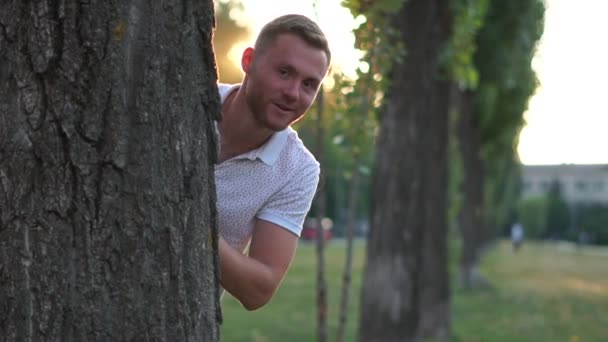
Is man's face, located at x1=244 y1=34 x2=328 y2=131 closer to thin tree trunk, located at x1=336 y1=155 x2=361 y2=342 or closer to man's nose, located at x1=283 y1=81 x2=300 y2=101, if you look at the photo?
man's nose, located at x1=283 y1=81 x2=300 y2=101

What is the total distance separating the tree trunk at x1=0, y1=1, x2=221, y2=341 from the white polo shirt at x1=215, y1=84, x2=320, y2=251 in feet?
1.63

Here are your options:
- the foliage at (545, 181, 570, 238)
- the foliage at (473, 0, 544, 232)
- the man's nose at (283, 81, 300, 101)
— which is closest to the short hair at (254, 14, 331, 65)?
the man's nose at (283, 81, 300, 101)

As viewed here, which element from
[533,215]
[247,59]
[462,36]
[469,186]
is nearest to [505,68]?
[469,186]


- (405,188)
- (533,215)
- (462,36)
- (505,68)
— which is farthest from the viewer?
(533,215)

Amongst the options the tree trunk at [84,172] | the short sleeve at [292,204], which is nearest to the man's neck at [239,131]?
the short sleeve at [292,204]

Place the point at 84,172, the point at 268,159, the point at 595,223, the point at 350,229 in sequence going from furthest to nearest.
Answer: the point at 595,223 < the point at 350,229 < the point at 268,159 < the point at 84,172

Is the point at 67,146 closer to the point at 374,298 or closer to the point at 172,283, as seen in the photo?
the point at 172,283

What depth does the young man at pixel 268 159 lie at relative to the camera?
11.0 ft

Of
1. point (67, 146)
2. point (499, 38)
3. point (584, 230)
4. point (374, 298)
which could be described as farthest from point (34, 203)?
point (584, 230)

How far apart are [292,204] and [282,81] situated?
0.34 m

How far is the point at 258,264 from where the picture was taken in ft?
10.9

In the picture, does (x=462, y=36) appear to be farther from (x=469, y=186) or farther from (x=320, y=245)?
(x=469, y=186)

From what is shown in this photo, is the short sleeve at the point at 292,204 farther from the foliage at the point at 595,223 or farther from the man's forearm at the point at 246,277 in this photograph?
the foliage at the point at 595,223

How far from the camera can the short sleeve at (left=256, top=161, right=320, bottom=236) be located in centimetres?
347
